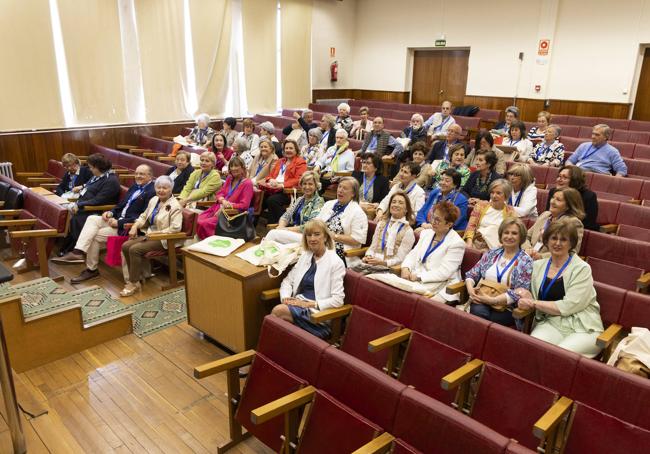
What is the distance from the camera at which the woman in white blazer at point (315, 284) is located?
8.30 feet

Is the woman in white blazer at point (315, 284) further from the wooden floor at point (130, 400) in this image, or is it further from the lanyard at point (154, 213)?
the lanyard at point (154, 213)

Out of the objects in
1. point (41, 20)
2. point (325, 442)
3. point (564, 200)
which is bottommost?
point (325, 442)

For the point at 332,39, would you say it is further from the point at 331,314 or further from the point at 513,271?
the point at 331,314

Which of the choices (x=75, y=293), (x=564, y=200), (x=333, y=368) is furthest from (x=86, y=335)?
(x=564, y=200)

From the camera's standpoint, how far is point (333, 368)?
5.91 feet

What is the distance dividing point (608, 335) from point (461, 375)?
0.81 meters

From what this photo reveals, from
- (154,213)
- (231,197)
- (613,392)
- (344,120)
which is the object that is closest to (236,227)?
(231,197)

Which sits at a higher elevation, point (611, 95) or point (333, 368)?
point (611, 95)

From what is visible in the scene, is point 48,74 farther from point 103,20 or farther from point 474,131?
point 474,131

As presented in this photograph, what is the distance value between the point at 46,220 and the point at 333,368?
10.9ft

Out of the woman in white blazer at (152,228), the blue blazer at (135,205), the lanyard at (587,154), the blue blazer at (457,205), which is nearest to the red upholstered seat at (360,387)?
the blue blazer at (457,205)

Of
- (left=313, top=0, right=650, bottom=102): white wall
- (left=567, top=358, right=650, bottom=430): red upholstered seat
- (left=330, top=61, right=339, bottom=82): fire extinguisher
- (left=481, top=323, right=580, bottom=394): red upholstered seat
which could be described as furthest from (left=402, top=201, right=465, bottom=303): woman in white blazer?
(left=330, top=61, right=339, bottom=82): fire extinguisher

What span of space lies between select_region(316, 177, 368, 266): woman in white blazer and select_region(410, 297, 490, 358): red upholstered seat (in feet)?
3.21

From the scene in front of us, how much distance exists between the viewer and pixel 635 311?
2.26 meters
